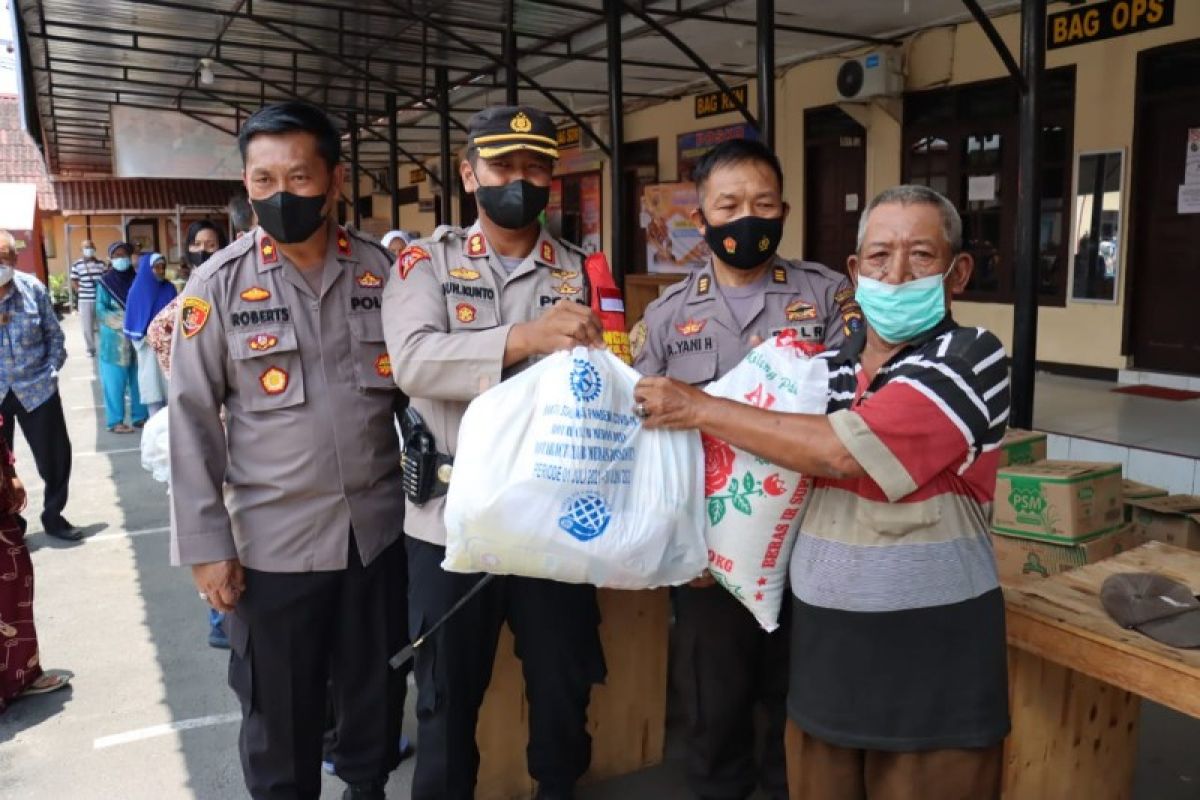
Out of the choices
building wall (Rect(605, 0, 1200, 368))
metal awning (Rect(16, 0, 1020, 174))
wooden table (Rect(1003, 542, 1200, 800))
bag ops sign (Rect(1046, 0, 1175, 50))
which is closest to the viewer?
wooden table (Rect(1003, 542, 1200, 800))

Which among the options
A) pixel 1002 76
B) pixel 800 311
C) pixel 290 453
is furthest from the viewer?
pixel 1002 76

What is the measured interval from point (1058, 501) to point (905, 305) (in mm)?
1416

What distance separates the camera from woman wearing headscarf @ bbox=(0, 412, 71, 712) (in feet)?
10.4

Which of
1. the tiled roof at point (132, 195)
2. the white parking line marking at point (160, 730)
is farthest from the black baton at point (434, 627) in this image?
the tiled roof at point (132, 195)

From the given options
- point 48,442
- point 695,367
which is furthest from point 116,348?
point 695,367

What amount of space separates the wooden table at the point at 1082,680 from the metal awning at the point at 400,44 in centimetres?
483

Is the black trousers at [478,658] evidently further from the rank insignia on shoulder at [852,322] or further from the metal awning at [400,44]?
the metal awning at [400,44]

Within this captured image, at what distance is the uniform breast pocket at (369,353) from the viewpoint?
209cm

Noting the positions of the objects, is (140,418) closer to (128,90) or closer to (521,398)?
(128,90)

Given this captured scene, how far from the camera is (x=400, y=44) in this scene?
8.65m

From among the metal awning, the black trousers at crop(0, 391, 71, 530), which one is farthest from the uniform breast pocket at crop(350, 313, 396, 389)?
the metal awning

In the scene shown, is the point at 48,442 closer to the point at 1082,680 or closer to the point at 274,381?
the point at 274,381

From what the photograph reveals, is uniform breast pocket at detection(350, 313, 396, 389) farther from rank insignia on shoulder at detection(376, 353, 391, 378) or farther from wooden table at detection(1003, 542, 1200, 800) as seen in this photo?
wooden table at detection(1003, 542, 1200, 800)

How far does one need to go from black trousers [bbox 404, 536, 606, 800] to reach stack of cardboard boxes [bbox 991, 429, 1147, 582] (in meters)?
1.22
